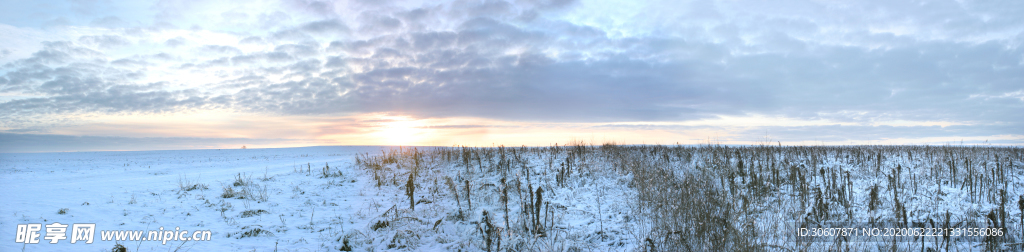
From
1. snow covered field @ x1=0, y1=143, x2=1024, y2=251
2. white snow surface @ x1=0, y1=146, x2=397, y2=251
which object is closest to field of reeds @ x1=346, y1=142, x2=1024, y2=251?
snow covered field @ x1=0, y1=143, x2=1024, y2=251

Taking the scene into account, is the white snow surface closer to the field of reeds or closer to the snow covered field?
the snow covered field

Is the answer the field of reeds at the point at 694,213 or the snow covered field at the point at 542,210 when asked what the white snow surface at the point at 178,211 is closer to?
the snow covered field at the point at 542,210

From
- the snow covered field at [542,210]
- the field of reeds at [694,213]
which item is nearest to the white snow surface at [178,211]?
the snow covered field at [542,210]

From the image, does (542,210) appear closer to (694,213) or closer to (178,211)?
(694,213)

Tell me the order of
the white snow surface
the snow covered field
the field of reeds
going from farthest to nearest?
the white snow surface
the snow covered field
the field of reeds

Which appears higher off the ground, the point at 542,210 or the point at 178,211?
the point at 542,210

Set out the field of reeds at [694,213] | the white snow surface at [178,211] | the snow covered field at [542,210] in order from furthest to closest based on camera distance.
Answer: the white snow surface at [178,211], the snow covered field at [542,210], the field of reeds at [694,213]

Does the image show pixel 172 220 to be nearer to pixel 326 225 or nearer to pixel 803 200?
pixel 326 225

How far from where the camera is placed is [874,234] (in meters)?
6.25

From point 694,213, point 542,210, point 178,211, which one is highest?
point 694,213

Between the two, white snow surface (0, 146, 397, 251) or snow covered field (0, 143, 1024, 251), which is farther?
white snow surface (0, 146, 397, 251)

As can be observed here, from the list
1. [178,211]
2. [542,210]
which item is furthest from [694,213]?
[178,211]

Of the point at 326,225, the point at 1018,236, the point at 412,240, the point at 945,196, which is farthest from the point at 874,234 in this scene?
the point at 326,225

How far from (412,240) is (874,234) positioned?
7.52 meters
